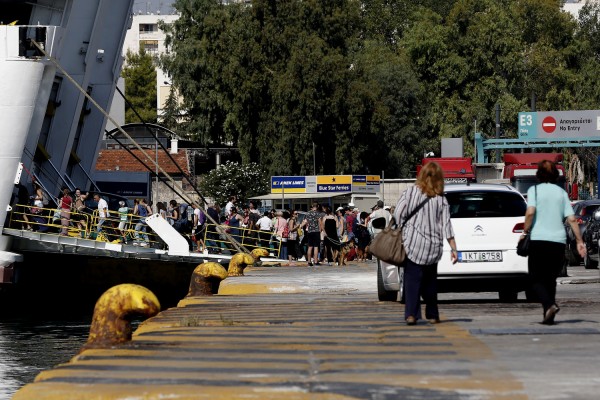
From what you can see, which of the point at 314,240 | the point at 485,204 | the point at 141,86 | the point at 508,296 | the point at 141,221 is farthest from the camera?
the point at 141,86

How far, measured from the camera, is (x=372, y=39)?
3898 inches

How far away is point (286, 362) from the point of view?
973cm

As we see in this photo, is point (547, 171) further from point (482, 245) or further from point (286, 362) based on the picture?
point (286, 362)

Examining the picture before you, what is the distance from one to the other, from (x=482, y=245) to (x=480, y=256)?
0.42ft

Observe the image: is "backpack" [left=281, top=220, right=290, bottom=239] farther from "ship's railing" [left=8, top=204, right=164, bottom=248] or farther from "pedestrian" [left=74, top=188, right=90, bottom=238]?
"pedestrian" [left=74, top=188, right=90, bottom=238]

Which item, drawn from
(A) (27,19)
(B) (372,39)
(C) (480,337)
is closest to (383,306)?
(C) (480,337)

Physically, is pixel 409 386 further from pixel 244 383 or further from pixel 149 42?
pixel 149 42

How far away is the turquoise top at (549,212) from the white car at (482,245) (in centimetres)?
292

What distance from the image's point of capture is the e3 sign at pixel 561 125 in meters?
63.3

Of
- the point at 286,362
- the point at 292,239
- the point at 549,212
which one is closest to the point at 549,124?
→ the point at 292,239

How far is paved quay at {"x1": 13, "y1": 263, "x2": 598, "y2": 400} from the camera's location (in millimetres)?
8266

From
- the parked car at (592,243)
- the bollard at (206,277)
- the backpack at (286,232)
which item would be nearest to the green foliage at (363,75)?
the backpack at (286,232)

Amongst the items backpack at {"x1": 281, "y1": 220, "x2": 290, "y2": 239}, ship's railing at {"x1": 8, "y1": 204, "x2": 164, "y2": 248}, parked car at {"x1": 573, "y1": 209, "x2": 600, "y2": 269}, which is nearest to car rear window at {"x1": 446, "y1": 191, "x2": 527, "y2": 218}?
parked car at {"x1": 573, "y1": 209, "x2": 600, "y2": 269}

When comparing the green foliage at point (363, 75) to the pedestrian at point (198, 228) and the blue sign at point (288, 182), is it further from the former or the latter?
the pedestrian at point (198, 228)
